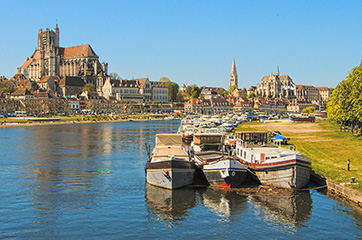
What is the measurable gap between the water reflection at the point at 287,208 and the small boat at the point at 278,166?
1.08 metres

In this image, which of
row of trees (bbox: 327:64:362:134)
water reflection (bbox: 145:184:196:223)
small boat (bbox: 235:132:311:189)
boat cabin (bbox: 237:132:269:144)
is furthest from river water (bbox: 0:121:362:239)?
row of trees (bbox: 327:64:362:134)

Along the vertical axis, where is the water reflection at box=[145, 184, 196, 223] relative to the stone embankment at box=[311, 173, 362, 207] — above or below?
below

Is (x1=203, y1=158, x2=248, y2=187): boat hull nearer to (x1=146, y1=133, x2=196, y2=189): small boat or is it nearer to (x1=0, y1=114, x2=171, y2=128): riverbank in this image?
(x1=146, y1=133, x2=196, y2=189): small boat

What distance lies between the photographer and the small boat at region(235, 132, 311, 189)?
30516 mm

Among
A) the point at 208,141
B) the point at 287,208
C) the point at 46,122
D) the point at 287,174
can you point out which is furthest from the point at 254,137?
the point at 46,122

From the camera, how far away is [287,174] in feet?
101

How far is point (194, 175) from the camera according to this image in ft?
112

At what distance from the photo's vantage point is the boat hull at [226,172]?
31.6 metres

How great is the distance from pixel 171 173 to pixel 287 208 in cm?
845

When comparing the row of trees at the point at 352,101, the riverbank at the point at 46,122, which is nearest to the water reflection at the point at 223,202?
the row of trees at the point at 352,101

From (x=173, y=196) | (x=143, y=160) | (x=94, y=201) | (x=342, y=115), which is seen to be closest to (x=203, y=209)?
(x=173, y=196)

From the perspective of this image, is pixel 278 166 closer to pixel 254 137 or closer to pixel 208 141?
pixel 254 137

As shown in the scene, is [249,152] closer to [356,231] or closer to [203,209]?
[203,209]

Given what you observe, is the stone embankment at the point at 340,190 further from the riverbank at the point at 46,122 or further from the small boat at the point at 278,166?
the riverbank at the point at 46,122
